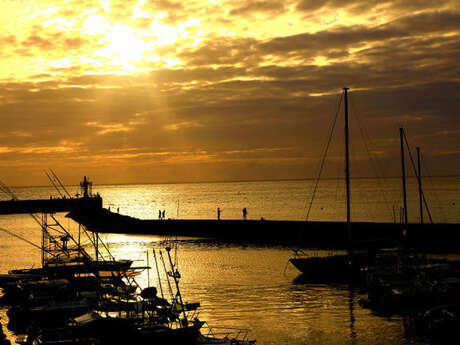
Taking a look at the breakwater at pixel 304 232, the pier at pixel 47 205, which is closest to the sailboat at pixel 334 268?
the breakwater at pixel 304 232

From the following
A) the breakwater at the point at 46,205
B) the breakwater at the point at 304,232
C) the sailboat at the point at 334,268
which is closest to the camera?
the sailboat at the point at 334,268

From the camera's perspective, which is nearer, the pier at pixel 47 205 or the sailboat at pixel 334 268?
the sailboat at pixel 334 268

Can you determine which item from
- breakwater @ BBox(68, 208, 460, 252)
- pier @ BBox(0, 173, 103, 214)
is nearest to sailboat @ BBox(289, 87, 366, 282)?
breakwater @ BBox(68, 208, 460, 252)

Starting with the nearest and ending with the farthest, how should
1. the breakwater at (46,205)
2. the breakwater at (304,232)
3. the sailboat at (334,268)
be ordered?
1. the sailboat at (334,268)
2. the breakwater at (304,232)
3. the breakwater at (46,205)

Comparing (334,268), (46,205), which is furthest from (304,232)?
(46,205)

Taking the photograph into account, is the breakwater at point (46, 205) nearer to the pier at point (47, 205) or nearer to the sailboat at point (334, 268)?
the pier at point (47, 205)

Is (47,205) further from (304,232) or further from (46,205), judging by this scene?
(304,232)

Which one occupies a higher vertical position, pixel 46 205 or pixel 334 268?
pixel 46 205

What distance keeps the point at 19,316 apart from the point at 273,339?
56.1 feet

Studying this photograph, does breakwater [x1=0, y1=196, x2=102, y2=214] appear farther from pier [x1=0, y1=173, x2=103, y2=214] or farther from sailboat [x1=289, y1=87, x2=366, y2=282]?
sailboat [x1=289, y1=87, x2=366, y2=282]

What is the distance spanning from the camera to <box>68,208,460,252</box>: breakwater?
74.8 m

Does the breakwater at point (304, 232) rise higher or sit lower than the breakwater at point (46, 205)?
lower

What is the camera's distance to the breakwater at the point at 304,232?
74812mm

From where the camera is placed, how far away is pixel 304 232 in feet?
293
